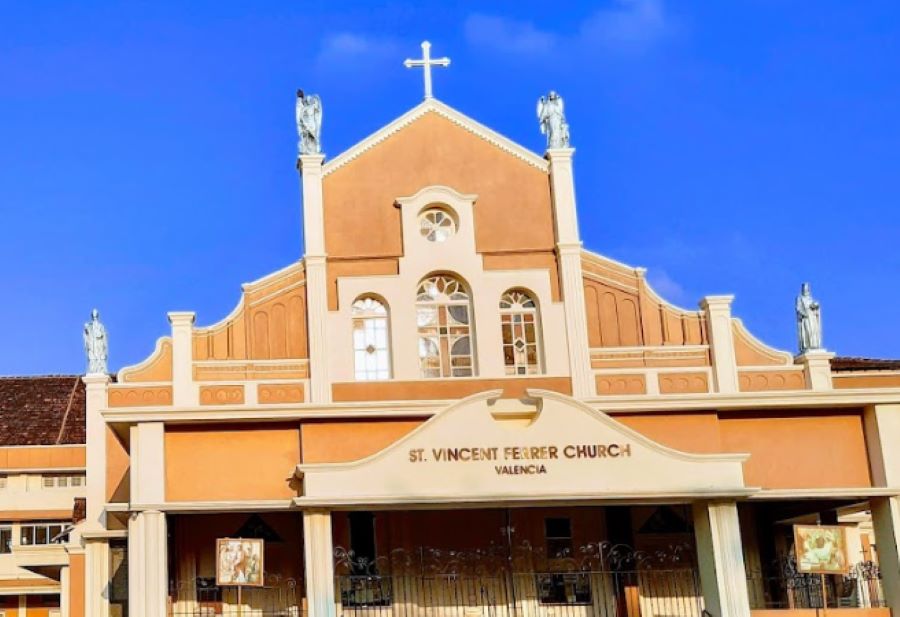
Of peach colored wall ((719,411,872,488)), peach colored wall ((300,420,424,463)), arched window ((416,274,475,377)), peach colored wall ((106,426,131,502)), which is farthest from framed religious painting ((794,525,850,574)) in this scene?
peach colored wall ((106,426,131,502))

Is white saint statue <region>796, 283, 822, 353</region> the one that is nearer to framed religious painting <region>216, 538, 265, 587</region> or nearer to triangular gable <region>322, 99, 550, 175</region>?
triangular gable <region>322, 99, 550, 175</region>

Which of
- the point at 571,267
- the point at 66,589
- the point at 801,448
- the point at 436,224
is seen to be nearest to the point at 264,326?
the point at 436,224

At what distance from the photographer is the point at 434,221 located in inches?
1067

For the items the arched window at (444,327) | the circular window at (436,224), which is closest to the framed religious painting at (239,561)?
the arched window at (444,327)

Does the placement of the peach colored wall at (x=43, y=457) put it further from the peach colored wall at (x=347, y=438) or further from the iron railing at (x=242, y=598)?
the peach colored wall at (x=347, y=438)

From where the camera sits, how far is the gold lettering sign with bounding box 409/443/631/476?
74.0 ft

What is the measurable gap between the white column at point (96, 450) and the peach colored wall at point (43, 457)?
18763mm

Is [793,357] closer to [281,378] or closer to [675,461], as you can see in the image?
[675,461]

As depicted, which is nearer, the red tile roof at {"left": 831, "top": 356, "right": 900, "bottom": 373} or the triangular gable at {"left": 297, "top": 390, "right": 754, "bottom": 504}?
the triangular gable at {"left": 297, "top": 390, "right": 754, "bottom": 504}

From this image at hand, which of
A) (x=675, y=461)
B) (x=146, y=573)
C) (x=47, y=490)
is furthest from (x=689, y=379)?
(x=47, y=490)

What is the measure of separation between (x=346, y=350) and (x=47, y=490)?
23302 millimetres

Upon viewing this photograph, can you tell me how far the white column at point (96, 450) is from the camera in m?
26.5

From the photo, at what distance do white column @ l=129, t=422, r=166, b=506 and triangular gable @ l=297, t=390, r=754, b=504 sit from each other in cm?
249

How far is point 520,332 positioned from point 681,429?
13.4 ft
